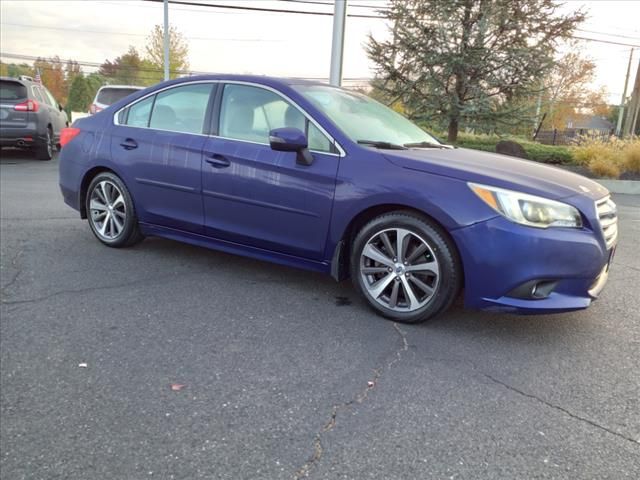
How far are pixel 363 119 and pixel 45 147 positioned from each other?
11.1m

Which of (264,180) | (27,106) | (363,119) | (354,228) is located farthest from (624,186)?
(27,106)

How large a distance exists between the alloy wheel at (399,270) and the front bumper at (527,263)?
245 millimetres

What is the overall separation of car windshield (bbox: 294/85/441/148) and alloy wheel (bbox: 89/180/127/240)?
205 cm

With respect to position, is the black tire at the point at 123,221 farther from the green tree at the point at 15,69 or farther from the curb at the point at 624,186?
the green tree at the point at 15,69

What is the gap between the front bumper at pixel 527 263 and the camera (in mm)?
3021

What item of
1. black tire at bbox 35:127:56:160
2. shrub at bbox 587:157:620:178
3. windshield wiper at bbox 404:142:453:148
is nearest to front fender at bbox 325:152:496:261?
windshield wiper at bbox 404:142:453:148

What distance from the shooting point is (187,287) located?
13.4 feet

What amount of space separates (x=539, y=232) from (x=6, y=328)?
328cm

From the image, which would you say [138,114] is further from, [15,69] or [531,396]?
[15,69]

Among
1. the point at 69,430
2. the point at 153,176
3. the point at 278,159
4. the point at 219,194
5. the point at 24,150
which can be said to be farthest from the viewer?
the point at 24,150

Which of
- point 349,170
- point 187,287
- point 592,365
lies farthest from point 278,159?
point 592,365

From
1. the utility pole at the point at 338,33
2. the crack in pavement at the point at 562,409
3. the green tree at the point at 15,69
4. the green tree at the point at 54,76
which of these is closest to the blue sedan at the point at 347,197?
the crack in pavement at the point at 562,409

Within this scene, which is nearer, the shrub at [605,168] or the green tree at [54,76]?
the shrub at [605,168]

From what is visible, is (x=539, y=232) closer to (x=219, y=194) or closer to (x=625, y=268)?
(x=219, y=194)
